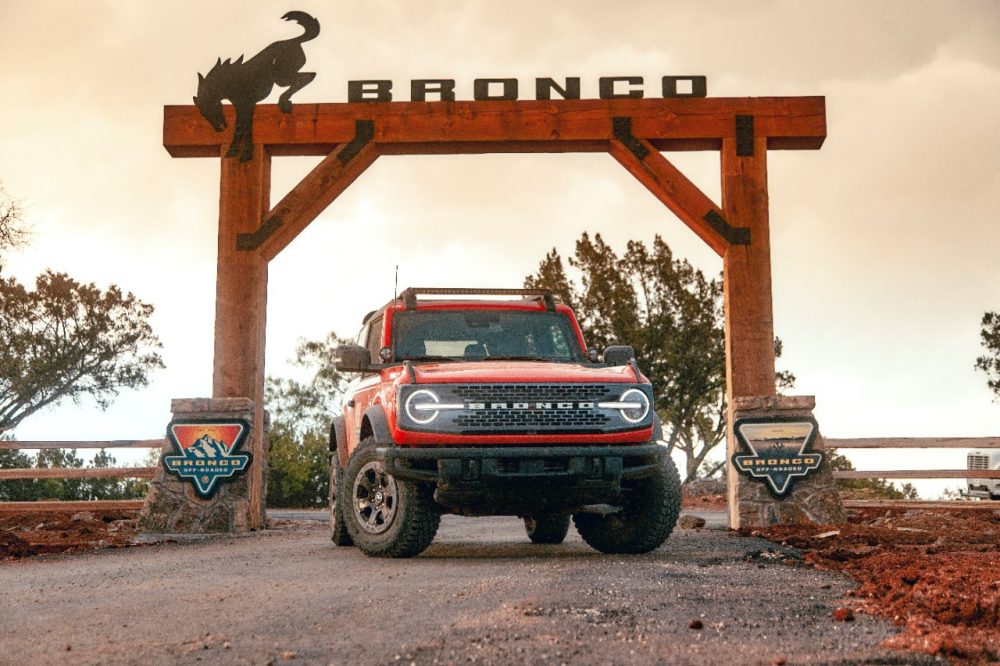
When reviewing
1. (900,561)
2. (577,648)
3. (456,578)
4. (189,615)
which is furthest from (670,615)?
(900,561)

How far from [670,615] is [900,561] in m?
2.82

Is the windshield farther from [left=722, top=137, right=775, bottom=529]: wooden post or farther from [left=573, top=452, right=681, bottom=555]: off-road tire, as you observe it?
[left=722, top=137, right=775, bottom=529]: wooden post

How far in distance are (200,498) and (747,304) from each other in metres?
6.25

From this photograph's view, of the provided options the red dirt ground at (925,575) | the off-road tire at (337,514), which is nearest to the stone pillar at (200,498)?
the off-road tire at (337,514)

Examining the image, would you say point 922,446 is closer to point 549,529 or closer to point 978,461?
point 549,529

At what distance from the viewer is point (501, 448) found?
718 centimetres

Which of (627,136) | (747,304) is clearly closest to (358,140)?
(627,136)

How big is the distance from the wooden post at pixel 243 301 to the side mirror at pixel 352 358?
4071 mm

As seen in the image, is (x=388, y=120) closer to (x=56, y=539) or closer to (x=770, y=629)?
(x=56, y=539)

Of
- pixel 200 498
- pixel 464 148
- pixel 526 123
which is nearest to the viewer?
pixel 200 498

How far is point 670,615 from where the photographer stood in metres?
4.96

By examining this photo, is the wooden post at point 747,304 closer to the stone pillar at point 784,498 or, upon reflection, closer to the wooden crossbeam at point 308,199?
the stone pillar at point 784,498

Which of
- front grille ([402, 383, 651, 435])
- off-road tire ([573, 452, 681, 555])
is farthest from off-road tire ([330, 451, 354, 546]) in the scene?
off-road tire ([573, 452, 681, 555])

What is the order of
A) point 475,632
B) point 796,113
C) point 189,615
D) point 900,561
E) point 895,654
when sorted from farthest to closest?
1. point 796,113
2. point 900,561
3. point 189,615
4. point 475,632
5. point 895,654
